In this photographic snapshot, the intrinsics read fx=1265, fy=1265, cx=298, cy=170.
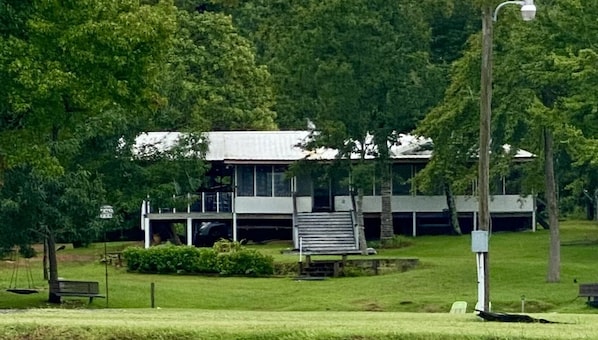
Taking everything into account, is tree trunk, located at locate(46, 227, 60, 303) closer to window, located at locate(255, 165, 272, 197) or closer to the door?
window, located at locate(255, 165, 272, 197)

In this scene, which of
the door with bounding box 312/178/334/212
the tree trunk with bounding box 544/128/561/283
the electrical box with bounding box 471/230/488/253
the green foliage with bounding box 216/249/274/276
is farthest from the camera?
the door with bounding box 312/178/334/212

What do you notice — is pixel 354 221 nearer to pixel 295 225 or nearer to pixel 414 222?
pixel 295 225

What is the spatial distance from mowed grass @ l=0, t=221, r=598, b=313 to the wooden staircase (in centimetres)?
128

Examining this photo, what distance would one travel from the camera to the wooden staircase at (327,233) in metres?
49.8

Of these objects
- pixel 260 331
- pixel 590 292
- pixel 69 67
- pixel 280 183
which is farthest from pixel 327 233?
pixel 260 331

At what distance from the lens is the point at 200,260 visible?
4603 centimetres

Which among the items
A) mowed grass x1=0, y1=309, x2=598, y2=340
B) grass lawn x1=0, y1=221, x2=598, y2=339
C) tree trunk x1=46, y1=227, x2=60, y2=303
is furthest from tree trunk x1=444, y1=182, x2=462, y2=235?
mowed grass x1=0, y1=309, x2=598, y2=340

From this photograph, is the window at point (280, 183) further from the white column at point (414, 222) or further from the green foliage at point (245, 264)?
the green foliage at point (245, 264)

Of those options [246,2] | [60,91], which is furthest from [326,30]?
[246,2]

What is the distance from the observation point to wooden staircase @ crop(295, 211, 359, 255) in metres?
49.8

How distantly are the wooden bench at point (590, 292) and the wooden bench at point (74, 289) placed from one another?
44.8ft

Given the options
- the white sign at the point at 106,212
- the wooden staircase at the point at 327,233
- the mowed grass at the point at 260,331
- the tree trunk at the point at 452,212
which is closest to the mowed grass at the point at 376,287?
the wooden staircase at the point at 327,233

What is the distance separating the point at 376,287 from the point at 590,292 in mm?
7902

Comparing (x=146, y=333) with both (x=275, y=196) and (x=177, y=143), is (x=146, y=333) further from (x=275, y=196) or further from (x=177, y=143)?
(x=275, y=196)
